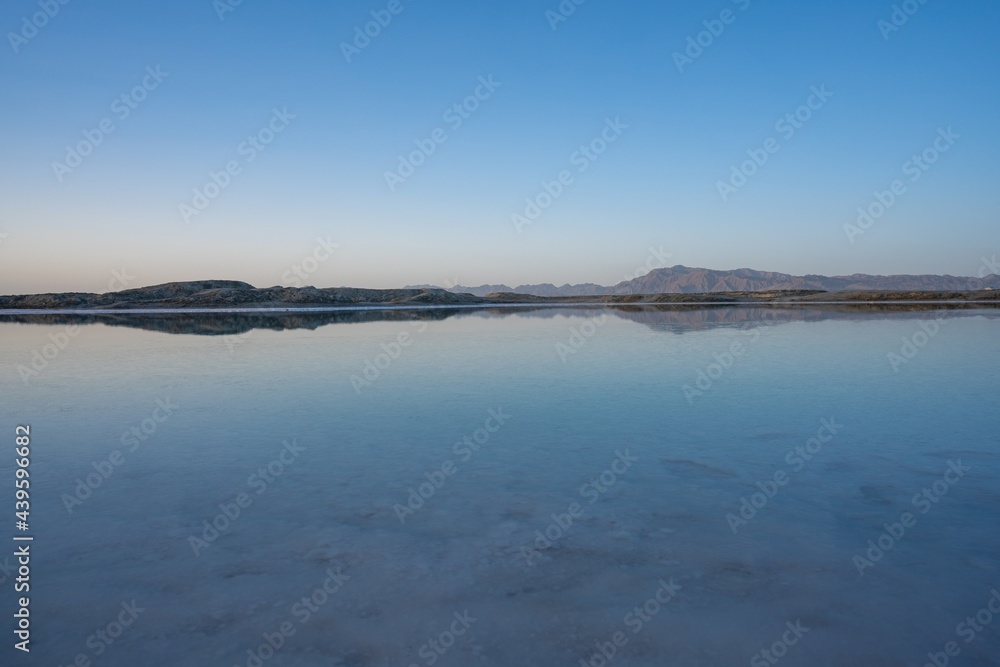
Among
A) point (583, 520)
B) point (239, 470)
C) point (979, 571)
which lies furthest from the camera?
point (239, 470)

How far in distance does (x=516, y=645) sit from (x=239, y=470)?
13.0 ft

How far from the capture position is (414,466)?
5.86 meters

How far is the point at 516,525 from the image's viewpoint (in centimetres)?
436

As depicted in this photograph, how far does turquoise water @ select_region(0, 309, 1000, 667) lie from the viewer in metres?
3.03

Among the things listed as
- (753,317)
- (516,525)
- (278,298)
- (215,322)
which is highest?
(278,298)

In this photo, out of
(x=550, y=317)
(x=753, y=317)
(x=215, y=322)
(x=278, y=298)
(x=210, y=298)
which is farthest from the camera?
(x=278, y=298)

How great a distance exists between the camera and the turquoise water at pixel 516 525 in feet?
9.93

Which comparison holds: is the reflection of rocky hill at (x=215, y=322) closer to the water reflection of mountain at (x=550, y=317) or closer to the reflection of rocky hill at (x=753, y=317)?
the water reflection of mountain at (x=550, y=317)

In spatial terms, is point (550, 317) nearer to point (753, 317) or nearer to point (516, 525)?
point (753, 317)

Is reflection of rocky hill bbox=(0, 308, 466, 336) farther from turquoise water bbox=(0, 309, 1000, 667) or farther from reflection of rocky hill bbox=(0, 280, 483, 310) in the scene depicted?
reflection of rocky hill bbox=(0, 280, 483, 310)

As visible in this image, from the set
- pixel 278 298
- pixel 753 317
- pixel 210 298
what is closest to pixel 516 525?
pixel 753 317

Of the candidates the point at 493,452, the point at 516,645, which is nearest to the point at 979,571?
the point at 516,645

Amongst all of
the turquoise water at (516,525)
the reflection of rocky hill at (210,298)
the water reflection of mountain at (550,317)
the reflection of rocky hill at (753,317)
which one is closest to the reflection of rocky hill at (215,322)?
the water reflection of mountain at (550,317)

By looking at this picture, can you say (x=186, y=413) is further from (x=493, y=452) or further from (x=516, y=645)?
(x=516, y=645)
